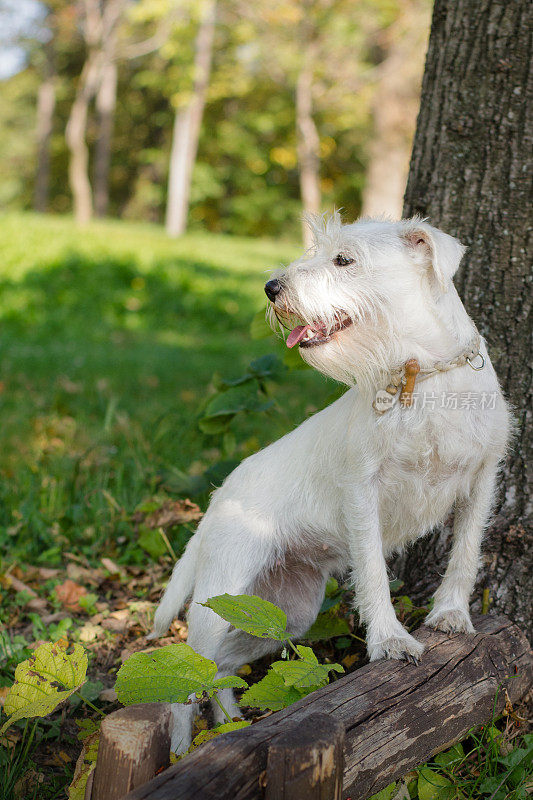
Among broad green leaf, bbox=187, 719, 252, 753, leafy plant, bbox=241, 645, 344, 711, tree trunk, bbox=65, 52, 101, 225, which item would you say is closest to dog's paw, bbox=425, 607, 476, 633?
leafy plant, bbox=241, 645, 344, 711

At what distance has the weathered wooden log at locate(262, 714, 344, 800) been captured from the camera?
1533 mm

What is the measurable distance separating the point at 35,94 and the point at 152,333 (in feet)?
127

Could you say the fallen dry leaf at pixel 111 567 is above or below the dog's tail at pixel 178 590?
below

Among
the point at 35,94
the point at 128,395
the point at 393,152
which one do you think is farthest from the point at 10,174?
the point at 128,395

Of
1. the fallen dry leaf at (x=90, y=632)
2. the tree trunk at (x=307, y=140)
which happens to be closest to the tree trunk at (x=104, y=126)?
the tree trunk at (x=307, y=140)

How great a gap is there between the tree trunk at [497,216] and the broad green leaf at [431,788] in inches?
33.8

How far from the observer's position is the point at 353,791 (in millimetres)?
1871

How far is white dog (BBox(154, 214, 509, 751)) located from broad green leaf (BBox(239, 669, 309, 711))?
0.40 meters

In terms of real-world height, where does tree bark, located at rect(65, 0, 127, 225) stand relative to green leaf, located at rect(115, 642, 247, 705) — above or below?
above

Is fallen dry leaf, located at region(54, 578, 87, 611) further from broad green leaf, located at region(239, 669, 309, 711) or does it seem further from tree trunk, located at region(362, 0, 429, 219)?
tree trunk, located at region(362, 0, 429, 219)

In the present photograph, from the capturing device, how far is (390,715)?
2027mm

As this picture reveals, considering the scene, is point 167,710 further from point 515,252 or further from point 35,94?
point 35,94

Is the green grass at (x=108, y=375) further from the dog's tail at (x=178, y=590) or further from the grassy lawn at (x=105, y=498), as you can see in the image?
the dog's tail at (x=178, y=590)

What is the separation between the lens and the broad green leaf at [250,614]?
6.84 feet
